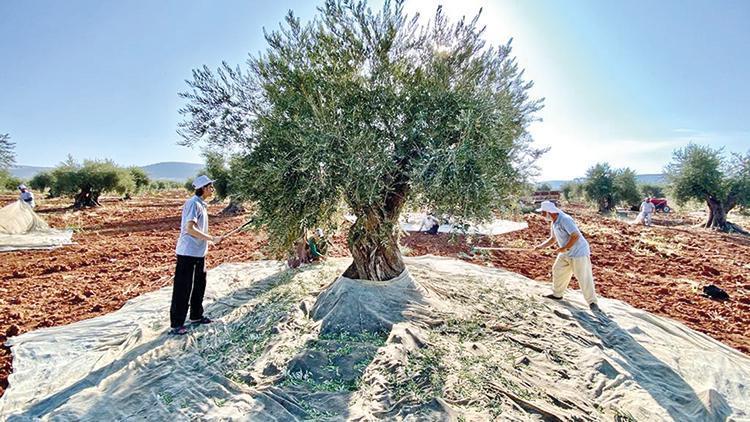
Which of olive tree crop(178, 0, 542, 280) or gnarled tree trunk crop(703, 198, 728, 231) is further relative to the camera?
gnarled tree trunk crop(703, 198, 728, 231)

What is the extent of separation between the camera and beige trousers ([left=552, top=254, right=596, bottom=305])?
19.2 feet

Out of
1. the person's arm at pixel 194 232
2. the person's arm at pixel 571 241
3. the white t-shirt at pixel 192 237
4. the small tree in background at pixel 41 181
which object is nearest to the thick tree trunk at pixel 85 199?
the small tree in background at pixel 41 181

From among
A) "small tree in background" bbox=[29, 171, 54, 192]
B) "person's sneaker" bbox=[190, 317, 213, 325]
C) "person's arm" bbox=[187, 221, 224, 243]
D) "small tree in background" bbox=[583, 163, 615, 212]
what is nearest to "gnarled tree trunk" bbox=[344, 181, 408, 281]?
"person's arm" bbox=[187, 221, 224, 243]

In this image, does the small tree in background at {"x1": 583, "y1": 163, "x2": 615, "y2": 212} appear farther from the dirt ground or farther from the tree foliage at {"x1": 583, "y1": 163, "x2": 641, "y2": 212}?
the dirt ground

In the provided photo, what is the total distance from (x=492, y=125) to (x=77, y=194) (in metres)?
34.6

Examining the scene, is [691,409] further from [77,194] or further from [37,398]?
[77,194]

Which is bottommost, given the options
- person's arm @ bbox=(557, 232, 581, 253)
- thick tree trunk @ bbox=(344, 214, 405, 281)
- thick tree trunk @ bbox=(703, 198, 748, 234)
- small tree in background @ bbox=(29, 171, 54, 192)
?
small tree in background @ bbox=(29, 171, 54, 192)

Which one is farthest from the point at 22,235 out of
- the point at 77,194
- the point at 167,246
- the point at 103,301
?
the point at 77,194

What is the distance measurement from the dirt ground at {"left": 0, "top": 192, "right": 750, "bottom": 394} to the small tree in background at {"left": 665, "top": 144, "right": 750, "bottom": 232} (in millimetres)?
8784

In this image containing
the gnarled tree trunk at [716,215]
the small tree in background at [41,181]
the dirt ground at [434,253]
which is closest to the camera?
the dirt ground at [434,253]

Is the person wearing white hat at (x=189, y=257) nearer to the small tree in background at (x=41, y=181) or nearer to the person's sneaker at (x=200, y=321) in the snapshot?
the person's sneaker at (x=200, y=321)

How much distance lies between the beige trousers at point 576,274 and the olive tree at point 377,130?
152 cm

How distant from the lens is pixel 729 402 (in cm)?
371

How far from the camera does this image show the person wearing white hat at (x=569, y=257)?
5871 millimetres
